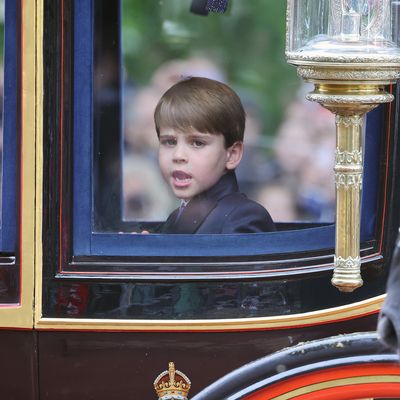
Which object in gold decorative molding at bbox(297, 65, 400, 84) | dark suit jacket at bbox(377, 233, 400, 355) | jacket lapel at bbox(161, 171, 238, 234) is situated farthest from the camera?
jacket lapel at bbox(161, 171, 238, 234)

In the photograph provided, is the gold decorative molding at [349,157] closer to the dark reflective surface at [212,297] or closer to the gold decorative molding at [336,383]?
the dark reflective surface at [212,297]

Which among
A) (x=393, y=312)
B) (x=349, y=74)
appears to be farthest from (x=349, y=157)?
(x=393, y=312)

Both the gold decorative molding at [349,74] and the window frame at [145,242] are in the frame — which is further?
the window frame at [145,242]

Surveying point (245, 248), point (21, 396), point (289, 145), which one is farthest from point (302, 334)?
point (21, 396)

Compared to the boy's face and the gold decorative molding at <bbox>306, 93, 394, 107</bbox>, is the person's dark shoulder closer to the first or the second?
the boy's face

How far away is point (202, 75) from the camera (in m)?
3.00

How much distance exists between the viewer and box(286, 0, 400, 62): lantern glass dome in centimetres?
274

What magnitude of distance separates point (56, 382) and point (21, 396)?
9 centimetres

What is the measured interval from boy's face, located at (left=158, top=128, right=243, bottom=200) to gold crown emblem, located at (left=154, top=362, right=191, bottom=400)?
40 centimetres

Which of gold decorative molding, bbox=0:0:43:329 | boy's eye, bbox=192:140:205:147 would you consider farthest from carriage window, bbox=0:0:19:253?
boy's eye, bbox=192:140:205:147

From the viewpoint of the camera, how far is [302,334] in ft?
9.80

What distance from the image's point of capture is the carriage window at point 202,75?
297cm

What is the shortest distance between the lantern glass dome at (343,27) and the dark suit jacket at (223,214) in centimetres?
39

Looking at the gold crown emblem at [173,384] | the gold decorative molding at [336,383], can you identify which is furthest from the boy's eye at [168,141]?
the gold decorative molding at [336,383]
